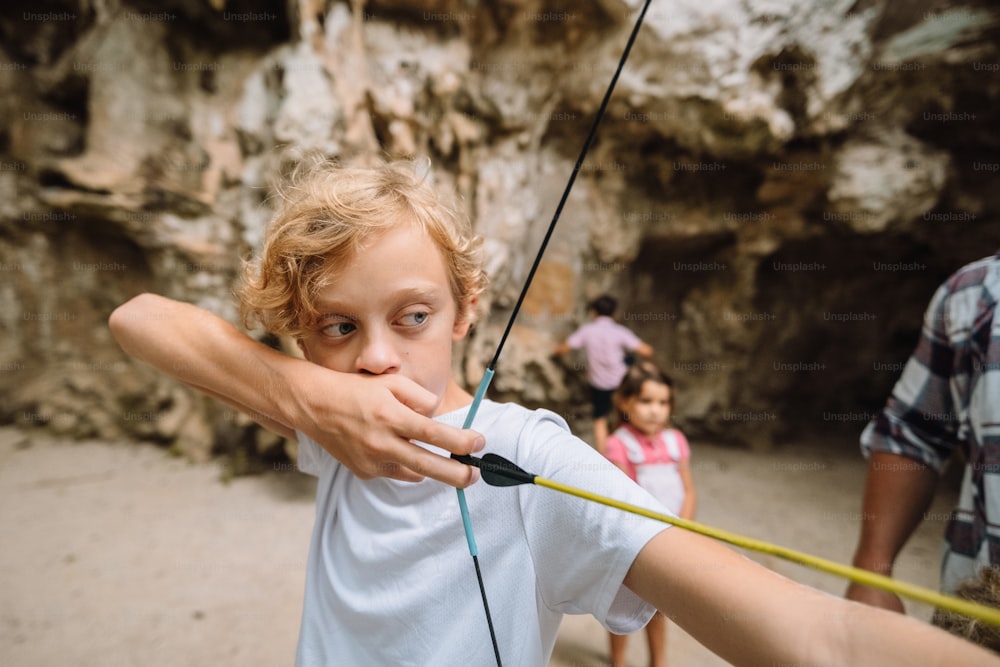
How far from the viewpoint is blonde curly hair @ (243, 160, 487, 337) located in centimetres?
70

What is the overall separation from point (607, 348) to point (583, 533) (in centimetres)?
308

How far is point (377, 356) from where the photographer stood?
0.67 meters

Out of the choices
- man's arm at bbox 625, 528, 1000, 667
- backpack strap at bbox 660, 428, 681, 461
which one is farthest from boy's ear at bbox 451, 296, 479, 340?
backpack strap at bbox 660, 428, 681, 461

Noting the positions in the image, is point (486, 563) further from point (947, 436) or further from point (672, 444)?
point (672, 444)

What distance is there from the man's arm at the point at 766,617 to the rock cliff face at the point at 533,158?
10.5 feet

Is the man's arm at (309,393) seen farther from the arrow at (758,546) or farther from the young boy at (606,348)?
the young boy at (606,348)

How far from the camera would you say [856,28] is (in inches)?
128

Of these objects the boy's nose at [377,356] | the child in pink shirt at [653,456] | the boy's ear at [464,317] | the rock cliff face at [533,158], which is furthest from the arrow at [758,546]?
the rock cliff face at [533,158]

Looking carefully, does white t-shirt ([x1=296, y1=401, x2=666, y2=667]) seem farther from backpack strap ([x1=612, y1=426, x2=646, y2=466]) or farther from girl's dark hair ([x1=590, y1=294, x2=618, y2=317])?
girl's dark hair ([x1=590, y1=294, x2=618, y2=317])

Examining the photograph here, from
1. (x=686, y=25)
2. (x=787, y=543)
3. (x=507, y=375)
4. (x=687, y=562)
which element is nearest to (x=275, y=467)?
(x=507, y=375)

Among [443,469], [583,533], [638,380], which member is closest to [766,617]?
[583,533]

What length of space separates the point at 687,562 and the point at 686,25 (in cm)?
391

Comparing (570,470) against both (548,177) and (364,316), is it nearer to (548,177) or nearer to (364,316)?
(364,316)

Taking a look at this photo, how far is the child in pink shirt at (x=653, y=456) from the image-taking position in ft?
6.39
